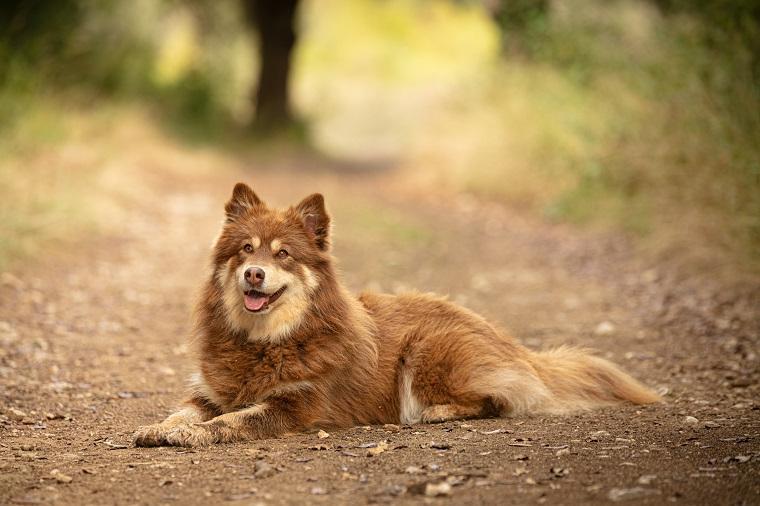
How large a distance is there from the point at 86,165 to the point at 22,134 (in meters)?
1.47

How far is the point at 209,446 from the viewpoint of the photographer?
5387mm

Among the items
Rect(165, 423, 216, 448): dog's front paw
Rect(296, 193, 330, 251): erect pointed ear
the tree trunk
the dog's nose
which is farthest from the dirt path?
the tree trunk

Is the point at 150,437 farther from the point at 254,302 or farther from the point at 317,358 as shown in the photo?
the point at 317,358

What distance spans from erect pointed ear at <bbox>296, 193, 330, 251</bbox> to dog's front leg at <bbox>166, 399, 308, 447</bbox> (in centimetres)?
103

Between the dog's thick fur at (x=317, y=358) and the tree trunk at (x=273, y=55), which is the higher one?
the tree trunk at (x=273, y=55)

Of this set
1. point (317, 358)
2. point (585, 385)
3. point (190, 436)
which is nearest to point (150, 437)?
point (190, 436)

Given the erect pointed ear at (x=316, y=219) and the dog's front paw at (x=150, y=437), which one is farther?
the erect pointed ear at (x=316, y=219)

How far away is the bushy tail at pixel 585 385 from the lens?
6.17 metres

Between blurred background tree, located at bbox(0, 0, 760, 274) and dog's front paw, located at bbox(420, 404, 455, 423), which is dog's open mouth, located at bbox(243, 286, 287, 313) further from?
blurred background tree, located at bbox(0, 0, 760, 274)

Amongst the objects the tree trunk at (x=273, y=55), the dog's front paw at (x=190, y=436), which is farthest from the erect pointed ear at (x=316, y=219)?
the tree trunk at (x=273, y=55)

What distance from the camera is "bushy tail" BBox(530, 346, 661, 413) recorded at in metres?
6.17

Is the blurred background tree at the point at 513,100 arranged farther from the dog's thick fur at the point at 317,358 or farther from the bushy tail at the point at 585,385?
the dog's thick fur at the point at 317,358

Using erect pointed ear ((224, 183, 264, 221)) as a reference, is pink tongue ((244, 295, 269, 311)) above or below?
below

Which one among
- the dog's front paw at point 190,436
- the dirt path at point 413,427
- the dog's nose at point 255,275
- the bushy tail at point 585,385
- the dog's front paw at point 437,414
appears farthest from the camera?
the bushy tail at point 585,385
